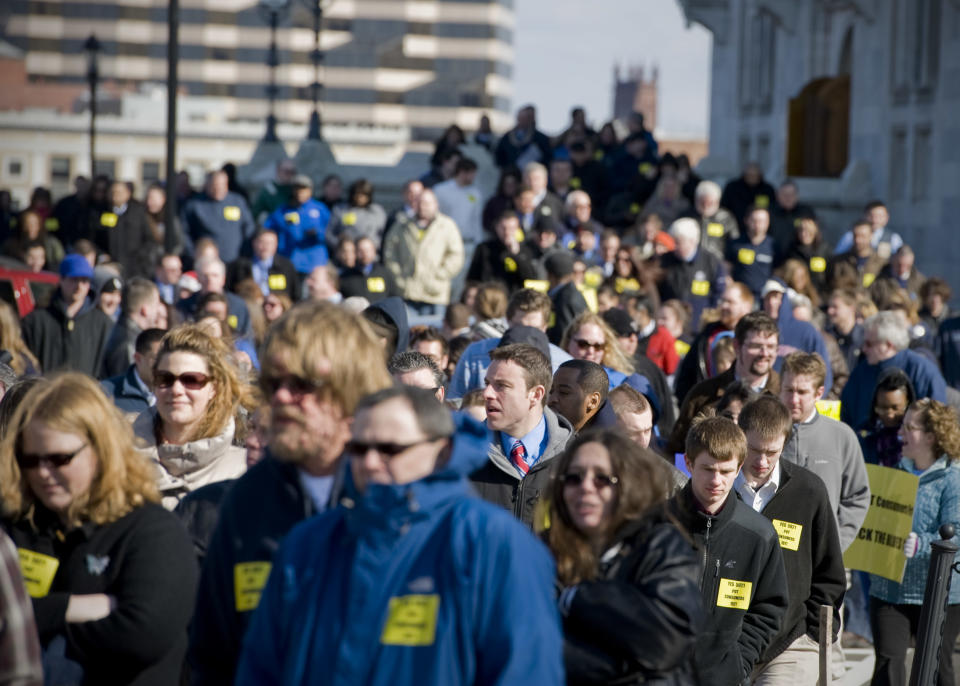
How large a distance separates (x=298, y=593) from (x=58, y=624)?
95 cm

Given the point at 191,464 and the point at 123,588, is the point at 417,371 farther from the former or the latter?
the point at 123,588

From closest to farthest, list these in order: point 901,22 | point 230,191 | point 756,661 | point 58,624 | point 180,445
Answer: point 58,624 → point 180,445 → point 756,661 → point 230,191 → point 901,22

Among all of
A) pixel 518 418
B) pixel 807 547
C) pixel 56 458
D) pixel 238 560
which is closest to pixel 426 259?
pixel 518 418

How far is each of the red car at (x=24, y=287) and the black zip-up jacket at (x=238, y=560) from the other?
999 cm


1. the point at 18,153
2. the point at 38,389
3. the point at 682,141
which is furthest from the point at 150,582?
the point at 682,141

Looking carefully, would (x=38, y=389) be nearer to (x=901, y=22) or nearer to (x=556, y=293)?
(x=556, y=293)

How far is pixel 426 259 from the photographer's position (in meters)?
15.1

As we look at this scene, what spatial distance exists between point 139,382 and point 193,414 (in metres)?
2.67

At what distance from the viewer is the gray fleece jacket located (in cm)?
756

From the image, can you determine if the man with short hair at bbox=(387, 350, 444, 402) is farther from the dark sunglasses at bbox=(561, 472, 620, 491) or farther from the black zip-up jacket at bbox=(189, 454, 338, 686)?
the black zip-up jacket at bbox=(189, 454, 338, 686)

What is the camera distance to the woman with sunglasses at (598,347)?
28.3 ft

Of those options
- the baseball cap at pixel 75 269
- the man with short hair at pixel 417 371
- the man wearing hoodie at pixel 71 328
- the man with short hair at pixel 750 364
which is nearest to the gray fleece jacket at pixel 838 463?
the man with short hair at pixel 750 364

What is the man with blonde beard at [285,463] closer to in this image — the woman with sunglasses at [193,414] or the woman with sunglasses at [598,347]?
the woman with sunglasses at [193,414]

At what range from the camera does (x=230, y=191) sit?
18750mm
